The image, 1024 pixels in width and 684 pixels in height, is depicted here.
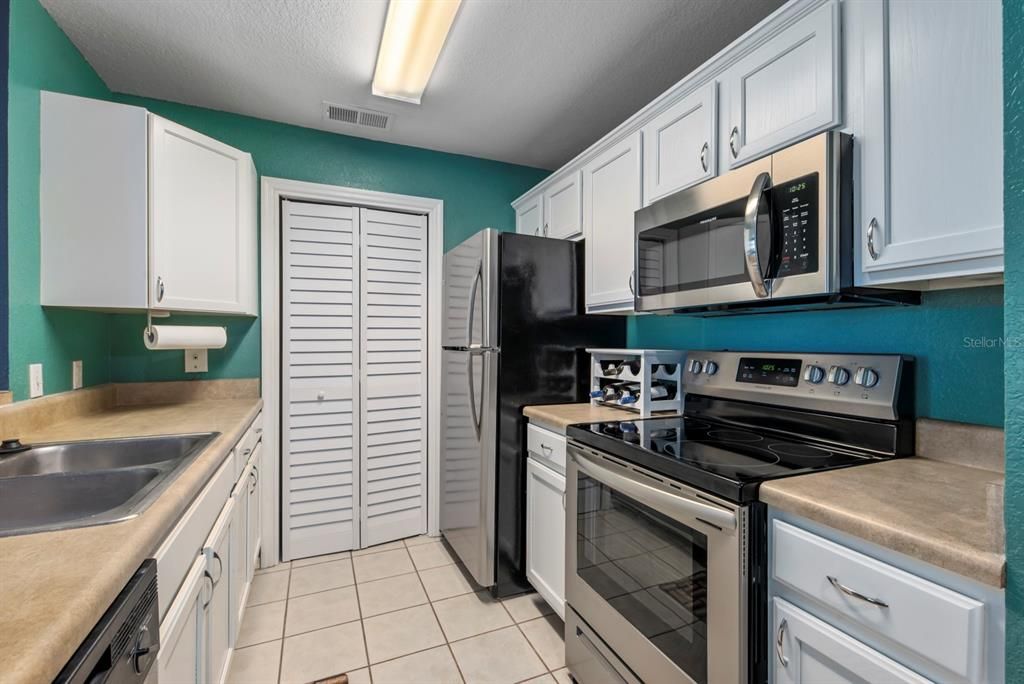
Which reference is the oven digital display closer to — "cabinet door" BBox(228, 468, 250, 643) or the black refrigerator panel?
the black refrigerator panel

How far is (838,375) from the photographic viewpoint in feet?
4.56

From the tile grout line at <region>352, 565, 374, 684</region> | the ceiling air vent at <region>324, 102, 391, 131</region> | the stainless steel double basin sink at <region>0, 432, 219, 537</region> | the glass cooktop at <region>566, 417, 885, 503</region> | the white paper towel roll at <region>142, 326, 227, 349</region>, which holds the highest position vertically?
the ceiling air vent at <region>324, 102, 391, 131</region>

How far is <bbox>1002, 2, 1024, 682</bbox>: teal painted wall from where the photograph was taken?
2.15ft

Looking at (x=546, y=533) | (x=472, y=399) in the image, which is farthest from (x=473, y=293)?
(x=546, y=533)

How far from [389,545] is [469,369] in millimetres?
1296

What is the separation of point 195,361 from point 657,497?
7.65 ft

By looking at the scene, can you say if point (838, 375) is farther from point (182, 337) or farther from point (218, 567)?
point (182, 337)

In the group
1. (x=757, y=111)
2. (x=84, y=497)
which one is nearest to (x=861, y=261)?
(x=757, y=111)

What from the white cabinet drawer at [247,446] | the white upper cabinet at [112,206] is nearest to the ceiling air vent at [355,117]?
the white upper cabinet at [112,206]

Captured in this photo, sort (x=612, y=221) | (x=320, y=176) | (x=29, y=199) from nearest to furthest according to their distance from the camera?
→ (x=29, y=199), (x=612, y=221), (x=320, y=176)

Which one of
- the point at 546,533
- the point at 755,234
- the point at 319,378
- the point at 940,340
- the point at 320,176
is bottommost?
the point at 546,533

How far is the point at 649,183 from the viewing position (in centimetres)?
188

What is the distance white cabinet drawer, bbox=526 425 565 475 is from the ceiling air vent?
1805 mm

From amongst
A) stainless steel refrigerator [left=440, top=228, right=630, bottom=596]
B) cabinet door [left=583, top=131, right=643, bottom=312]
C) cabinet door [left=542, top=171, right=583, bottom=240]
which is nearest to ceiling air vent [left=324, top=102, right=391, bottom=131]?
stainless steel refrigerator [left=440, top=228, right=630, bottom=596]
